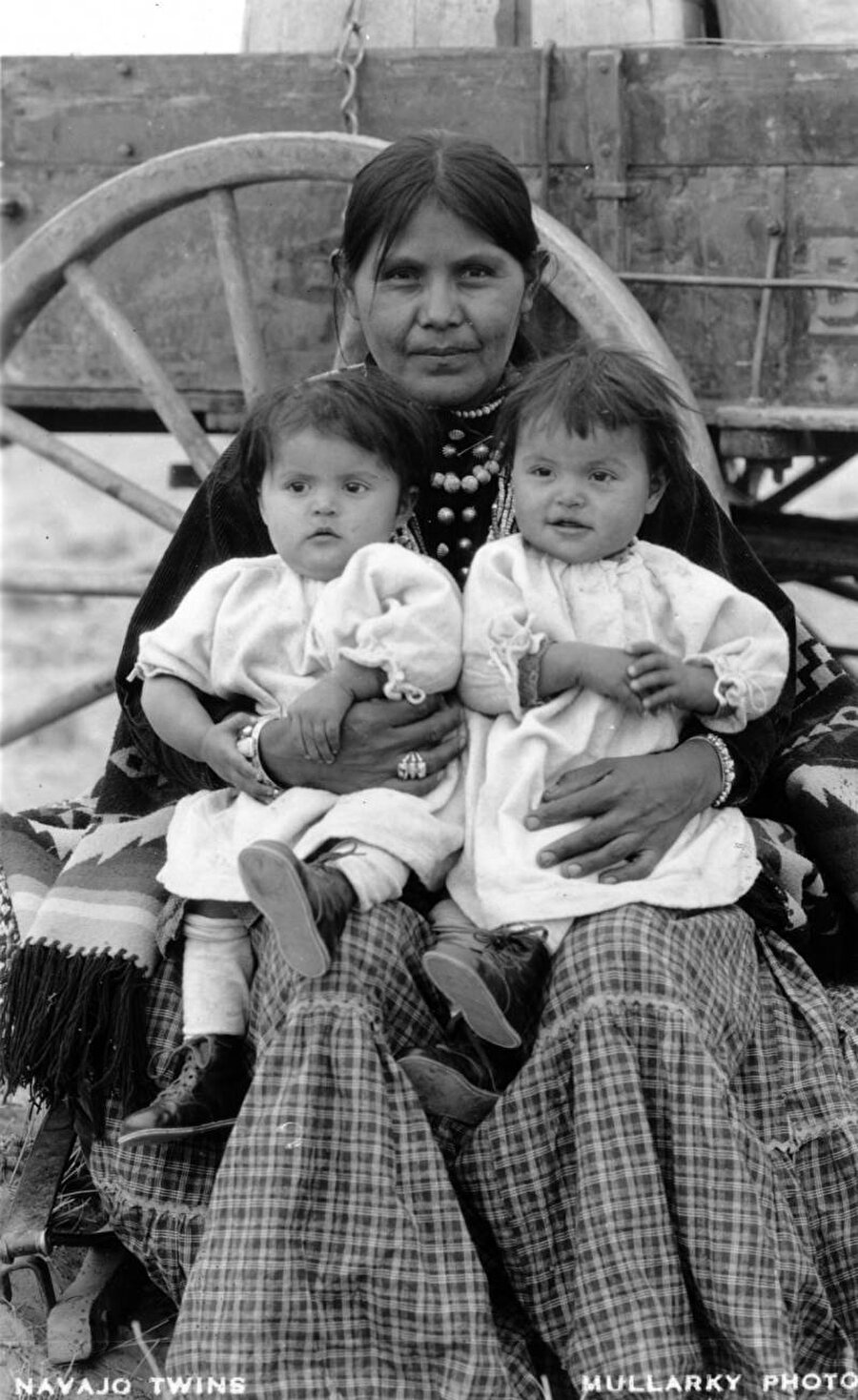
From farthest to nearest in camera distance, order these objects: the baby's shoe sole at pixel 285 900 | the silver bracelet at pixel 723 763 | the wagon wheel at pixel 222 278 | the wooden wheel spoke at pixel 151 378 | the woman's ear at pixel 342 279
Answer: the wooden wheel spoke at pixel 151 378
the wagon wheel at pixel 222 278
the woman's ear at pixel 342 279
the silver bracelet at pixel 723 763
the baby's shoe sole at pixel 285 900

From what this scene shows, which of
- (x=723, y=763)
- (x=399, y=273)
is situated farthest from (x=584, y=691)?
(x=399, y=273)

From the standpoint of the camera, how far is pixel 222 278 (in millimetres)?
3588

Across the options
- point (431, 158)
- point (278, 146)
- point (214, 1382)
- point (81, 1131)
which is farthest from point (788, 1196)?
point (278, 146)

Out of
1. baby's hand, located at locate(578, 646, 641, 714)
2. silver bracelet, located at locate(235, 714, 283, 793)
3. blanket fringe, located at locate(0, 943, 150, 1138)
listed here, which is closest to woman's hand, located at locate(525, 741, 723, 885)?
baby's hand, located at locate(578, 646, 641, 714)

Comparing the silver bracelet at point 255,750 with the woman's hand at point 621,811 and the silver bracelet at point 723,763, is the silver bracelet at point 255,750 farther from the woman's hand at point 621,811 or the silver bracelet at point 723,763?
the silver bracelet at point 723,763

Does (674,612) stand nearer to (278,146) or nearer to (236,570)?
(236,570)

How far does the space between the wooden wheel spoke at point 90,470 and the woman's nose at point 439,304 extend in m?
1.29

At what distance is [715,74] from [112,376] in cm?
145

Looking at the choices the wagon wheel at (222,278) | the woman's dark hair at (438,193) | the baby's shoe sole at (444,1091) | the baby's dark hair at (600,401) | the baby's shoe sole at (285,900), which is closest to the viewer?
the baby's shoe sole at (285,900)

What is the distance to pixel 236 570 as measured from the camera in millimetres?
2400

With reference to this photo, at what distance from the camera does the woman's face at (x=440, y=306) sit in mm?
2506

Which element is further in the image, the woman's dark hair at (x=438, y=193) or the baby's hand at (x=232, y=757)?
the woman's dark hair at (x=438, y=193)

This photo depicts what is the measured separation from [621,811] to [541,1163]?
447 millimetres

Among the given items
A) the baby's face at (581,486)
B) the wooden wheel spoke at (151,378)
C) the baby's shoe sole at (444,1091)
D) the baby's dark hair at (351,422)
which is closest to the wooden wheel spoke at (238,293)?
the wooden wheel spoke at (151,378)
